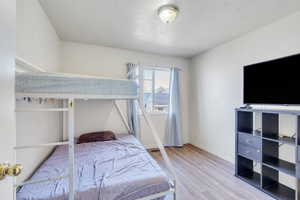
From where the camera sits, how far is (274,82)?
2.01 metres

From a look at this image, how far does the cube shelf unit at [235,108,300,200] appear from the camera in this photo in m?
1.82

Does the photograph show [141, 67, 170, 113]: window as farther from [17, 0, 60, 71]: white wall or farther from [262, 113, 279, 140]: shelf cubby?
[262, 113, 279, 140]: shelf cubby

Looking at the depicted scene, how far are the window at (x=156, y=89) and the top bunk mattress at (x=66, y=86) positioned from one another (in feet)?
7.62

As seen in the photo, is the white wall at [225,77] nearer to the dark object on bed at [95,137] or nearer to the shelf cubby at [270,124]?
the shelf cubby at [270,124]

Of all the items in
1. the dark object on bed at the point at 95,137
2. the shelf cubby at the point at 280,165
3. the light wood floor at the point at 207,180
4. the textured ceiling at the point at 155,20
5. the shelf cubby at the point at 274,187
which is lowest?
the light wood floor at the point at 207,180

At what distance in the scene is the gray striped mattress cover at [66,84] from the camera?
114 centimetres

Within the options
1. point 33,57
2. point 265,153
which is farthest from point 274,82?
point 33,57

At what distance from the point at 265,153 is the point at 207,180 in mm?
916

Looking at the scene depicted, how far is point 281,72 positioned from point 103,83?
2256 mm

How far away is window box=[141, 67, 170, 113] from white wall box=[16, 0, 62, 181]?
2.14 metres

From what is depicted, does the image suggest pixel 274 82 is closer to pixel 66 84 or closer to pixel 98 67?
pixel 66 84

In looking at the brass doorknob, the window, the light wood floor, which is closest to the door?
the brass doorknob

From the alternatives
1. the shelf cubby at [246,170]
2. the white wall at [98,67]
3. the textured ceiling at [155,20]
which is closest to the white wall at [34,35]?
the textured ceiling at [155,20]

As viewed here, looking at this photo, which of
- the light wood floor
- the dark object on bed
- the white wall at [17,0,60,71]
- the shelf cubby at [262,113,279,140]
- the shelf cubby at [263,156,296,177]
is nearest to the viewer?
the white wall at [17,0,60,71]
